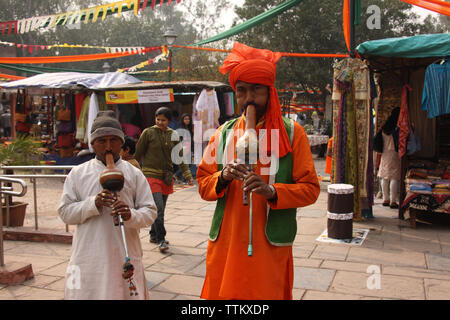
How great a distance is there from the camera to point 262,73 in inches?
92.7

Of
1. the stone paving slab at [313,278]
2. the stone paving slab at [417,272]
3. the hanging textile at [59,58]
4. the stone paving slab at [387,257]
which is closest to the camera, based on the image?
the stone paving slab at [313,278]

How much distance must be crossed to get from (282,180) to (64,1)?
1568 inches

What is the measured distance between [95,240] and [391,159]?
6.64 meters

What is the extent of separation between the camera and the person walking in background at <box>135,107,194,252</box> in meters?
5.58

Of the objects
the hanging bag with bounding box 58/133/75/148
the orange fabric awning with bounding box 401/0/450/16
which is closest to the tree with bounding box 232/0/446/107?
the hanging bag with bounding box 58/133/75/148

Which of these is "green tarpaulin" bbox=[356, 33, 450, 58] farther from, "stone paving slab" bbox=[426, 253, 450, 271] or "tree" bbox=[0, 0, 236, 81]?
"tree" bbox=[0, 0, 236, 81]

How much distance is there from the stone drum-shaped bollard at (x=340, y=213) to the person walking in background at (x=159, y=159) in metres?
2.06

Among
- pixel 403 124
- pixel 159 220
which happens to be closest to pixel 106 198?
pixel 159 220

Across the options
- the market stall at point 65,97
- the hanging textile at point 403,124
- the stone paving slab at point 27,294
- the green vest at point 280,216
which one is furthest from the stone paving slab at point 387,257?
the market stall at point 65,97

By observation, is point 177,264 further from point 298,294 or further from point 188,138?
point 188,138

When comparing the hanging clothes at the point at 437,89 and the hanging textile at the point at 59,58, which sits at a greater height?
the hanging textile at the point at 59,58

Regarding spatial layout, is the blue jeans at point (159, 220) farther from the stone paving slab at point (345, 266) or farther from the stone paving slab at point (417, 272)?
the stone paving slab at point (417, 272)

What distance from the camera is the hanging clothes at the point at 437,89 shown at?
22.2ft

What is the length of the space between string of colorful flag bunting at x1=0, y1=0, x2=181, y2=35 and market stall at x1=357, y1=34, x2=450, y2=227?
4.37 meters
